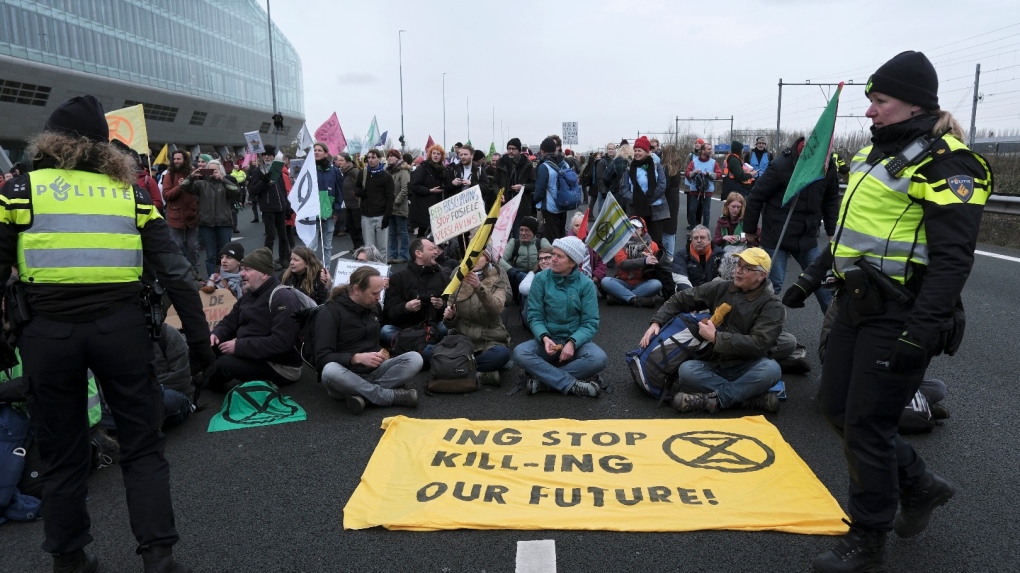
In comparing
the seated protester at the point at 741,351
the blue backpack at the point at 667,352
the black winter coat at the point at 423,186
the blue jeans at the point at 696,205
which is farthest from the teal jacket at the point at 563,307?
the blue jeans at the point at 696,205

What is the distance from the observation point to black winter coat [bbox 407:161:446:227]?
1294 cm

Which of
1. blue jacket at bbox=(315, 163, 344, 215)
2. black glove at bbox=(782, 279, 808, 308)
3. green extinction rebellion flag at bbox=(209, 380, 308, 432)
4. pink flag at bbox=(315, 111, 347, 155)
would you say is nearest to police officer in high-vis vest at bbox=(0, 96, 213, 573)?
green extinction rebellion flag at bbox=(209, 380, 308, 432)

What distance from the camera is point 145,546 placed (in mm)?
3324

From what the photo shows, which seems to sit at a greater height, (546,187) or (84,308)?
(546,187)

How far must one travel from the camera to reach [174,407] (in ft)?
17.8

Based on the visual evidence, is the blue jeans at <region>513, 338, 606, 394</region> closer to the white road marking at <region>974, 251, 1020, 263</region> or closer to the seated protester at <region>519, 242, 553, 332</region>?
the seated protester at <region>519, 242, 553, 332</region>

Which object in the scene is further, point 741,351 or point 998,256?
point 998,256

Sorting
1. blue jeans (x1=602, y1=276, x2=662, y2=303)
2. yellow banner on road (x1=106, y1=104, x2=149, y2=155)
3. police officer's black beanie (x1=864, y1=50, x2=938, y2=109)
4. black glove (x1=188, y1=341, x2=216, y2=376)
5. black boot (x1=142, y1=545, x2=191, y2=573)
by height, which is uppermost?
yellow banner on road (x1=106, y1=104, x2=149, y2=155)

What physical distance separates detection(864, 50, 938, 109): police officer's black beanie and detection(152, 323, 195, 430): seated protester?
4.78 metres

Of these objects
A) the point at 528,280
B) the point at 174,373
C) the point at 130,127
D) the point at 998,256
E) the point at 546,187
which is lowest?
the point at 174,373

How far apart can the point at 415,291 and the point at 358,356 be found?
140 centimetres

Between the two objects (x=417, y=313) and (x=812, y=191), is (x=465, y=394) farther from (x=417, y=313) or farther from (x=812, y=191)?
(x=812, y=191)

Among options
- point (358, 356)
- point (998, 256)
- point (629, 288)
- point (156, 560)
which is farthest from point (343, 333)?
point (998, 256)

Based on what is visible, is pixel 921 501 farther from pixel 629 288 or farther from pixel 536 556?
pixel 629 288
